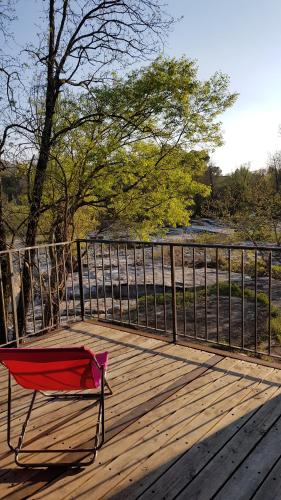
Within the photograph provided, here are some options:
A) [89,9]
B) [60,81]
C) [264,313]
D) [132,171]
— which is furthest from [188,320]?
[89,9]

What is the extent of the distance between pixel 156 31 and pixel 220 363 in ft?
20.6

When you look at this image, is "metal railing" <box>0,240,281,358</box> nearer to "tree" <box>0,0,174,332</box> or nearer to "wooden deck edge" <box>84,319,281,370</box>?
"wooden deck edge" <box>84,319,281,370</box>

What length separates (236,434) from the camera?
7.86 ft

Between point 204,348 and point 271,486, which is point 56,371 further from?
point 204,348

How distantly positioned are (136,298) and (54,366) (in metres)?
1.98

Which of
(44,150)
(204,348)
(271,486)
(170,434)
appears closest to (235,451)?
(271,486)

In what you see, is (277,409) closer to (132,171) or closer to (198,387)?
(198,387)

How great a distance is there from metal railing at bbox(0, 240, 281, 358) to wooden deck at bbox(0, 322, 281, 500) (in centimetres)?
84

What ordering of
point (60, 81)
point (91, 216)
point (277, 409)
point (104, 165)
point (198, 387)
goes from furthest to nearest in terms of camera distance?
point (91, 216) → point (104, 165) → point (60, 81) → point (198, 387) → point (277, 409)

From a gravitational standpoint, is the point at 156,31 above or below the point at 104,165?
above

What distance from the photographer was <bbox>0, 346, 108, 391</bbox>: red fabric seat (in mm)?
1979

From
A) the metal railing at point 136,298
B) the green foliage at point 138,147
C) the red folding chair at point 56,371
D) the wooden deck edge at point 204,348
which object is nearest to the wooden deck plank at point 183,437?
the red folding chair at point 56,371

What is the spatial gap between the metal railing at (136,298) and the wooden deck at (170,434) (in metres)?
0.84

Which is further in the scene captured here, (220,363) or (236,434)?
(220,363)
